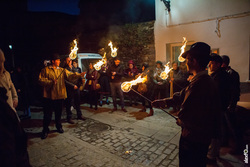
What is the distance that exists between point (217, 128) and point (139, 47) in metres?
9.30

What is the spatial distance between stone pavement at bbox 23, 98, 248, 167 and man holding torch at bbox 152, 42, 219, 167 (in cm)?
174

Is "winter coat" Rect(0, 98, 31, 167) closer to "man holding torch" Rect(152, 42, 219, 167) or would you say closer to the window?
"man holding torch" Rect(152, 42, 219, 167)

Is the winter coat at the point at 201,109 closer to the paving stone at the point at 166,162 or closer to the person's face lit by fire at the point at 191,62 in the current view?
the person's face lit by fire at the point at 191,62

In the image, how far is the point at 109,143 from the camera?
4.89 m

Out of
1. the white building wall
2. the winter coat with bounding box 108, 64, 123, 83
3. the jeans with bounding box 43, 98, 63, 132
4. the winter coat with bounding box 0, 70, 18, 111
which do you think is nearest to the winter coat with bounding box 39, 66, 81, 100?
the jeans with bounding box 43, 98, 63, 132

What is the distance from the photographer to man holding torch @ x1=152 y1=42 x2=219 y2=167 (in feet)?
7.07

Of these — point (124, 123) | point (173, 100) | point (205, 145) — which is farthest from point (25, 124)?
point (205, 145)

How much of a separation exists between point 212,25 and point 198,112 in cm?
794

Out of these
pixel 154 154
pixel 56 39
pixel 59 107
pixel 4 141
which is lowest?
pixel 154 154

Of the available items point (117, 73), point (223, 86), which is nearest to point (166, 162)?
point (223, 86)

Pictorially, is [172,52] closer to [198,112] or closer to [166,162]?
[166,162]

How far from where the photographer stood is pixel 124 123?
6504 mm

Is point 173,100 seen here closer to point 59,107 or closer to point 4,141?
point 4,141

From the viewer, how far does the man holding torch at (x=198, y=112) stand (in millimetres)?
2156
